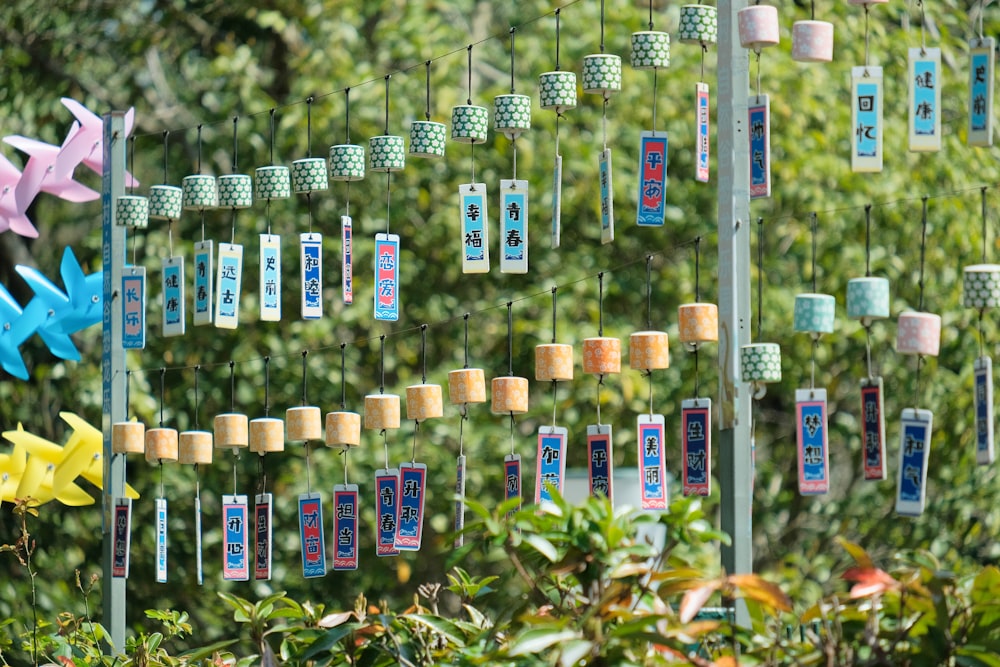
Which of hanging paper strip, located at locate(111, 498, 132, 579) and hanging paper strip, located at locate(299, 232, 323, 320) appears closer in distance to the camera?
hanging paper strip, located at locate(299, 232, 323, 320)

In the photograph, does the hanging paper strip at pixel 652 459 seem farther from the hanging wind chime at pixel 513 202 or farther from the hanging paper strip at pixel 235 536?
the hanging paper strip at pixel 235 536

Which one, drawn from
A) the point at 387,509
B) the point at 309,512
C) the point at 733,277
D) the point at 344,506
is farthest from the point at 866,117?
the point at 309,512

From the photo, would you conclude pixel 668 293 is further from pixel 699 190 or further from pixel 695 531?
pixel 695 531

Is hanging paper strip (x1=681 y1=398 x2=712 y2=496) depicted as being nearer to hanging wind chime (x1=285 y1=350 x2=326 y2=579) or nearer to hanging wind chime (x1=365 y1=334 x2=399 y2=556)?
hanging wind chime (x1=365 y1=334 x2=399 y2=556)

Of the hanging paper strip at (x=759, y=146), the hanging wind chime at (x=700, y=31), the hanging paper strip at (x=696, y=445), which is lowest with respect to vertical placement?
the hanging paper strip at (x=696, y=445)

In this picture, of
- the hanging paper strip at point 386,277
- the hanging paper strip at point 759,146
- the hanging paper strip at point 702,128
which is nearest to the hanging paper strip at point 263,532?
the hanging paper strip at point 386,277

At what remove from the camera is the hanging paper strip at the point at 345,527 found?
357cm

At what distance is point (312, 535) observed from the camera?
Answer: 11.9 ft

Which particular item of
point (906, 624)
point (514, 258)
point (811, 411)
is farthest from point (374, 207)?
point (906, 624)

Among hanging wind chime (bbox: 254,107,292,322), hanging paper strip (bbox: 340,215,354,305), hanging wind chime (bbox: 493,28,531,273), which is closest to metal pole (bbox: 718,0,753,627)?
hanging wind chime (bbox: 493,28,531,273)

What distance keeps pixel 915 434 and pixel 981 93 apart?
591 millimetres

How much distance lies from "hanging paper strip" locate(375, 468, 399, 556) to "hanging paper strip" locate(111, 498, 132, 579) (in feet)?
2.43

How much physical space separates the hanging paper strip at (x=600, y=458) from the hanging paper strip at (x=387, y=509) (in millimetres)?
502

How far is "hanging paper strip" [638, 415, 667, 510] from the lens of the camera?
309cm
